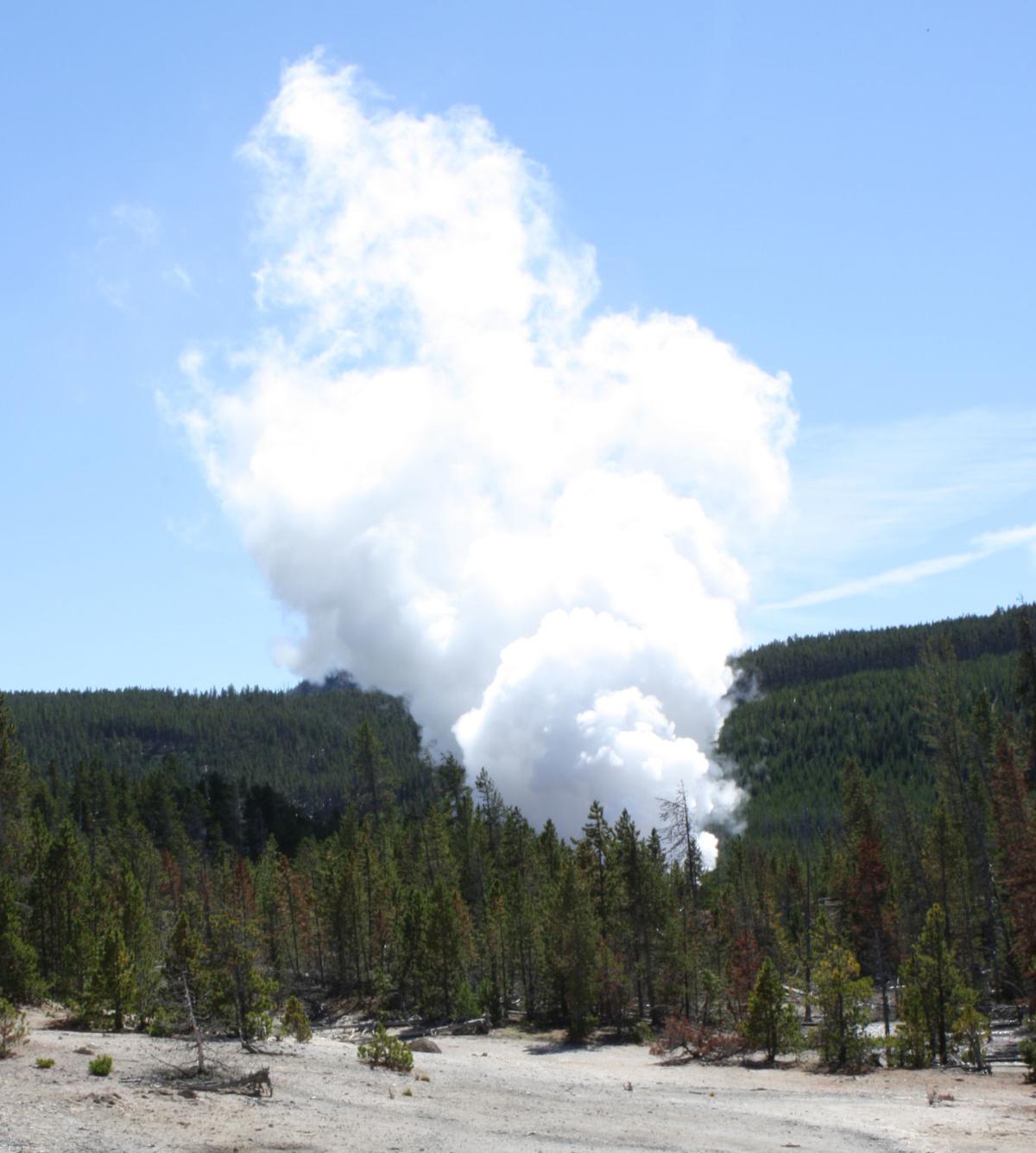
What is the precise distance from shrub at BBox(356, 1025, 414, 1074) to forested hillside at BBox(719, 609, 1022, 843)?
298ft

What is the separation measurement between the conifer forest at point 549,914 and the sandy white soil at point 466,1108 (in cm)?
214

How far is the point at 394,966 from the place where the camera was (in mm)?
55094

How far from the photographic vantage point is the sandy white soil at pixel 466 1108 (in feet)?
59.0

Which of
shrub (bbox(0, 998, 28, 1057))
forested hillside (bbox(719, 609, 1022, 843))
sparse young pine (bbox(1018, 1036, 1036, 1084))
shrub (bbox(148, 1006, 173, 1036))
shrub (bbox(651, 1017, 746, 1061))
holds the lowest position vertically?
shrub (bbox(651, 1017, 746, 1061))

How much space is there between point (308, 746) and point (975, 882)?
472ft

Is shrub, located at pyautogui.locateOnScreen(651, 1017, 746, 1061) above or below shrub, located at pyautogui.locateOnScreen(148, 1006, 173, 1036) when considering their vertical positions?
below

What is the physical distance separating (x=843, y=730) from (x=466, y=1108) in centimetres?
14822

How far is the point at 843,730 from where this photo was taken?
161500 mm

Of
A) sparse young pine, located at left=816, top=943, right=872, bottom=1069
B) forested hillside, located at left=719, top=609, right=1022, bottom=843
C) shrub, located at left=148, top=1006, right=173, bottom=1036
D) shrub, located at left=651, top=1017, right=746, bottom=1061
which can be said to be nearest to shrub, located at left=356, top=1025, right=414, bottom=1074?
shrub, located at left=148, top=1006, right=173, bottom=1036

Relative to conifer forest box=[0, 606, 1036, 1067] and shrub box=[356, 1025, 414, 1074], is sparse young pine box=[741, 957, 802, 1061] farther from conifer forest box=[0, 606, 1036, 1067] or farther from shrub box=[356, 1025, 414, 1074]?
shrub box=[356, 1025, 414, 1074]

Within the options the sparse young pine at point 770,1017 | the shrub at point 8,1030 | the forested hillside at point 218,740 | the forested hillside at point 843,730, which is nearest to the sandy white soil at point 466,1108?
the shrub at point 8,1030

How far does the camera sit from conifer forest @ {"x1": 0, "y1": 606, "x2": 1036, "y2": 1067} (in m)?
31.9

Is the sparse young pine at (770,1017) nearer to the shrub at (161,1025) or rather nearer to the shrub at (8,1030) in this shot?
the shrub at (161,1025)

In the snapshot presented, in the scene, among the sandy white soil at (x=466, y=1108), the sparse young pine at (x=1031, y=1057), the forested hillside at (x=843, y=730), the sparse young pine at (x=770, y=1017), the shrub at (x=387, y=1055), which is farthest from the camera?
the forested hillside at (x=843, y=730)
